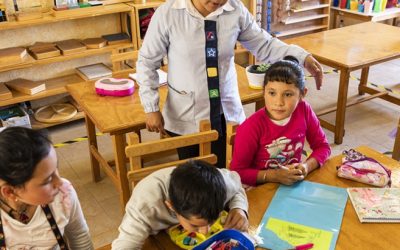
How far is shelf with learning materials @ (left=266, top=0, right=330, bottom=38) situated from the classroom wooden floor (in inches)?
Answer: 27.5

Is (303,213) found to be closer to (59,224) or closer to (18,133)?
(59,224)

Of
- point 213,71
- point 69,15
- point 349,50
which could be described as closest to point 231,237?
point 213,71

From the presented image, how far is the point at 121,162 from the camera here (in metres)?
2.34

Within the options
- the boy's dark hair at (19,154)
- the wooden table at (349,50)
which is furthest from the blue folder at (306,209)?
the wooden table at (349,50)

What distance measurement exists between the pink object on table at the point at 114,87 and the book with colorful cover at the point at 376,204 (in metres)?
1.37

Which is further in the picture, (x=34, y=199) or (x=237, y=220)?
(x=237, y=220)

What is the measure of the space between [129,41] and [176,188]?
2794mm

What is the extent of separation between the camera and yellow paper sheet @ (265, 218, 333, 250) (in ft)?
4.34

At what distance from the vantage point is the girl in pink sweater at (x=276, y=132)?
1.71m

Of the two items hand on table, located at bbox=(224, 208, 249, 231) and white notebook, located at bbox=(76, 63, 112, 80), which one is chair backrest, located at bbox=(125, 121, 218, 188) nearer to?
hand on table, located at bbox=(224, 208, 249, 231)

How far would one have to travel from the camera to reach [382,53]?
328 centimetres

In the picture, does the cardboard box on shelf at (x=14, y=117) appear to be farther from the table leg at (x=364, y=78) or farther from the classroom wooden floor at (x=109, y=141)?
the table leg at (x=364, y=78)

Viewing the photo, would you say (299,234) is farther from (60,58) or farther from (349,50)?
(60,58)

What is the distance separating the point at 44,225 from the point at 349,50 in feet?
9.00
